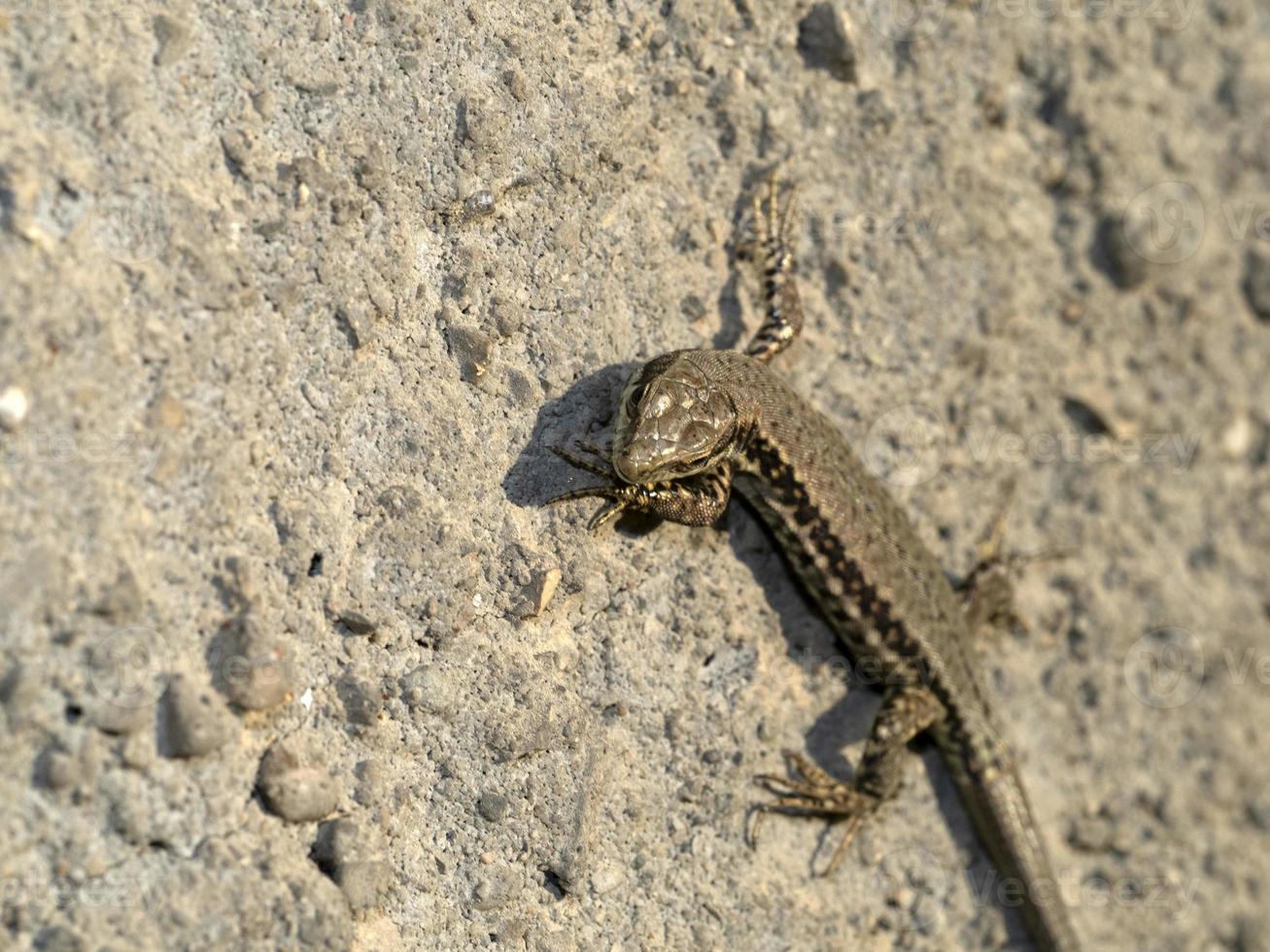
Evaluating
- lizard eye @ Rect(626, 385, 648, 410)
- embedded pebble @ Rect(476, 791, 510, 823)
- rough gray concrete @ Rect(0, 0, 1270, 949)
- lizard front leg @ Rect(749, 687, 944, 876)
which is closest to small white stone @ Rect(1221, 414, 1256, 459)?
rough gray concrete @ Rect(0, 0, 1270, 949)

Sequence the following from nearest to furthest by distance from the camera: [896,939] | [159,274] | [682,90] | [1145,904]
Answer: [159,274] < [682,90] < [896,939] < [1145,904]

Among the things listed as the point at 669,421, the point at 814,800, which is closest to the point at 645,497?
the point at 669,421

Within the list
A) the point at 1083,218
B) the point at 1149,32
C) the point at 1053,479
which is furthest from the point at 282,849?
the point at 1149,32

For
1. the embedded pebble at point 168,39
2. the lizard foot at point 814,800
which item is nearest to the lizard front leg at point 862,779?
the lizard foot at point 814,800

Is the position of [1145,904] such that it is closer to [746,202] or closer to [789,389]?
[789,389]

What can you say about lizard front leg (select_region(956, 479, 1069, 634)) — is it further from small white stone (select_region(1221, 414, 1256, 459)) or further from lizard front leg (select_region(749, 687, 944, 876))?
small white stone (select_region(1221, 414, 1256, 459))
